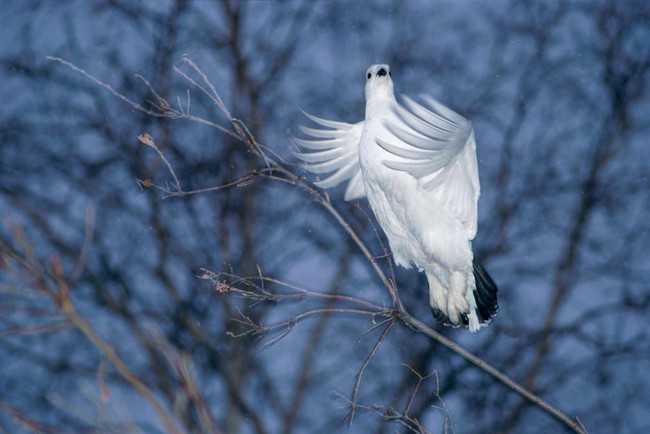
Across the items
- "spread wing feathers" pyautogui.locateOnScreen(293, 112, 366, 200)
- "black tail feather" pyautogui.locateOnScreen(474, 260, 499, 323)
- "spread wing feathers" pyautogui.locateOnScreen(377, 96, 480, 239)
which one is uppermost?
"spread wing feathers" pyautogui.locateOnScreen(377, 96, 480, 239)

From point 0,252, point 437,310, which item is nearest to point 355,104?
point 437,310

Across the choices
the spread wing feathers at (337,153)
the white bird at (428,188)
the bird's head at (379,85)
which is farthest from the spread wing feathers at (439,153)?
the spread wing feathers at (337,153)

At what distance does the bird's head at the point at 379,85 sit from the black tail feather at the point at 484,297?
2.02ft

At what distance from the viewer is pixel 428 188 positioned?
2.43 m

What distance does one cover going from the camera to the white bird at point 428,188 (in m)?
2.24

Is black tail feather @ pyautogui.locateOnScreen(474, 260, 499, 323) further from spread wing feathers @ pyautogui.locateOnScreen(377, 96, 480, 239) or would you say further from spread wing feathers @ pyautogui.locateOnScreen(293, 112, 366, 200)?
spread wing feathers @ pyautogui.locateOnScreen(293, 112, 366, 200)

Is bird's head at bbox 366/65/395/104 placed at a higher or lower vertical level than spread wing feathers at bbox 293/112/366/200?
higher

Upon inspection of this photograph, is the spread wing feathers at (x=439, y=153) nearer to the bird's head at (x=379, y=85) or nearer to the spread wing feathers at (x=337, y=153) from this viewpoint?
the bird's head at (x=379, y=85)

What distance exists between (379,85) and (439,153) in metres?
0.57

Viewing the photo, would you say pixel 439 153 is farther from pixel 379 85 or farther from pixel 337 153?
pixel 337 153

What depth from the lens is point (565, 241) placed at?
3.70 metres

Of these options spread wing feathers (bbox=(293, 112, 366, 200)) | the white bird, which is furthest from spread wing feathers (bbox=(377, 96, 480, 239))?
spread wing feathers (bbox=(293, 112, 366, 200))

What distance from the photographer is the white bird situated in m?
2.24

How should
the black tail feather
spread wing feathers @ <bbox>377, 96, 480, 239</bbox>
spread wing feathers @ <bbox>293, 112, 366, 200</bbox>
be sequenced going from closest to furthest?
spread wing feathers @ <bbox>377, 96, 480, 239</bbox>
the black tail feather
spread wing feathers @ <bbox>293, 112, 366, 200</bbox>
